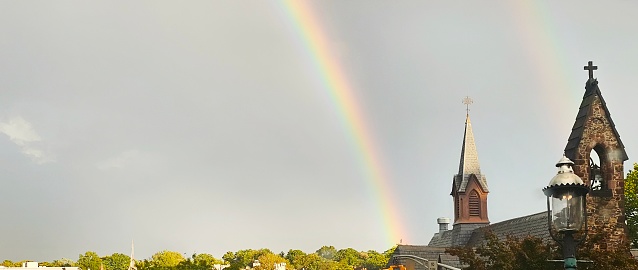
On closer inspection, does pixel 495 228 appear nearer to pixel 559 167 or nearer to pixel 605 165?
pixel 605 165

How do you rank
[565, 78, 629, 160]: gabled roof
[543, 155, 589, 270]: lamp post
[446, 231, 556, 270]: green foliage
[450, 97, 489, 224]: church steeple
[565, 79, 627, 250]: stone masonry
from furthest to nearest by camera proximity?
[450, 97, 489, 224]: church steeple, [565, 78, 629, 160]: gabled roof, [565, 79, 627, 250]: stone masonry, [446, 231, 556, 270]: green foliage, [543, 155, 589, 270]: lamp post

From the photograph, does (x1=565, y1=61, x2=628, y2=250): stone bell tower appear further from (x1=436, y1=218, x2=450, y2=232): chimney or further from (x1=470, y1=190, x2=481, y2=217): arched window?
(x1=436, y1=218, x2=450, y2=232): chimney

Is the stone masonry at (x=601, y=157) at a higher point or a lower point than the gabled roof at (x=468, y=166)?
lower

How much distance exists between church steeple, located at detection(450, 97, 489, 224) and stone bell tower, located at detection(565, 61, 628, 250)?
216ft

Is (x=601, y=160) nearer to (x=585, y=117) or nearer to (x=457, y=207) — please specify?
(x=585, y=117)

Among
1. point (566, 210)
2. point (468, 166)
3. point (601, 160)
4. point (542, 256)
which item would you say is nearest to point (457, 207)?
point (468, 166)

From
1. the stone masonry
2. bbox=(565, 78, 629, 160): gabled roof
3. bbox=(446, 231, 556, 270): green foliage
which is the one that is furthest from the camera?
bbox=(565, 78, 629, 160): gabled roof

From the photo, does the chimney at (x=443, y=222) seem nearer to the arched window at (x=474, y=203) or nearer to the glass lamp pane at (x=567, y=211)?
the arched window at (x=474, y=203)

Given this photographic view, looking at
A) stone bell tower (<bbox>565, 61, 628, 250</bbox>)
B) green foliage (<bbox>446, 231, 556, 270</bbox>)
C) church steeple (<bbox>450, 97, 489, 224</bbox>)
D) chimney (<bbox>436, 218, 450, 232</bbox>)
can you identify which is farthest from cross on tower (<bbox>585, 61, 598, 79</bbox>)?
chimney (<bbox>436, 218, 450, 232</bbox>)

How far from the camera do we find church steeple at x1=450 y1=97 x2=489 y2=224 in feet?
358

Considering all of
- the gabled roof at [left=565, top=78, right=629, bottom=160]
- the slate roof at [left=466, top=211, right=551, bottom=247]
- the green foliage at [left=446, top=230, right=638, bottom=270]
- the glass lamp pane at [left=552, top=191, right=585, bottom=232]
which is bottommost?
the green foliage at [left=446, top=230, right=638, bottom=270]

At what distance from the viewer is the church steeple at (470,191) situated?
109188 millimetres

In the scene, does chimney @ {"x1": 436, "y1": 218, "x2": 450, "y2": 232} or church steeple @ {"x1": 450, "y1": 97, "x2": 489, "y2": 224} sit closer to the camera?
church steeple @ {"x1": 450, "y1": 97, "x2": 489, "y2": 224}

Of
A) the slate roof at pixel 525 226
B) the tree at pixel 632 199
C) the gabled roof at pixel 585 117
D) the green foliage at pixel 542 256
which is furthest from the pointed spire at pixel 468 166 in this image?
the green foliage at pixel 542 256
